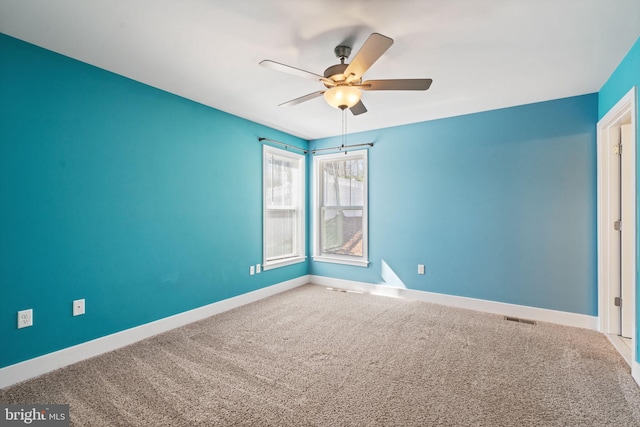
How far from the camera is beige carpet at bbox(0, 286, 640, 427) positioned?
5.94 ft

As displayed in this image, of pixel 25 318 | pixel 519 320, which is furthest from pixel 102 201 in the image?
pixel 519 320

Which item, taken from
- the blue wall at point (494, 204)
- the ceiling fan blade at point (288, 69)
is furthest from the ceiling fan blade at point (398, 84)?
the blue wall at point (494, 204)

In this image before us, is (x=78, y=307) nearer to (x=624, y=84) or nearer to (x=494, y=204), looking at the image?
(x=494, y=204)

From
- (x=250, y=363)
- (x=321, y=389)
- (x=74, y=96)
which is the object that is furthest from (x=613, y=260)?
(x=74, y=96)

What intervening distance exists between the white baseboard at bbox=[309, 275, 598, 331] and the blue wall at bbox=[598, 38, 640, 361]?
116 cm

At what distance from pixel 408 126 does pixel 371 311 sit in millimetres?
2594

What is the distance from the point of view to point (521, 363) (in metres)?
2.43

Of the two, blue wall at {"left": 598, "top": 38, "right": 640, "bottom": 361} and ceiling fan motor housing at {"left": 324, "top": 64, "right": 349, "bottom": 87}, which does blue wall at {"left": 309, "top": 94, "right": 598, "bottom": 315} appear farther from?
ceiling fan motor housing at {"left": 324, "top": 64, "right": 349, "bottom": 87}

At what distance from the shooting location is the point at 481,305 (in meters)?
3.74

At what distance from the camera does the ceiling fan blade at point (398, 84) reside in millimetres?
2158

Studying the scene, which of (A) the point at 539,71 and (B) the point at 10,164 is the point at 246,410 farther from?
(A) the point at 539,71

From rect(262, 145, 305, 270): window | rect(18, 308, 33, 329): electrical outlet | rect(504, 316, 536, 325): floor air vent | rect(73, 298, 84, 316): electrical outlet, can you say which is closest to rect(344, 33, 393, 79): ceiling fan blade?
rect(262, 145, 305, 270): window

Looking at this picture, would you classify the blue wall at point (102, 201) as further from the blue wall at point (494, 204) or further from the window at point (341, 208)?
the blue wall at point (494, 204)

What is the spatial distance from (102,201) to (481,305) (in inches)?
168
